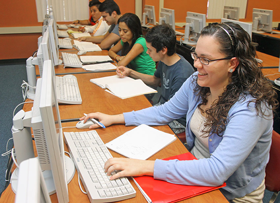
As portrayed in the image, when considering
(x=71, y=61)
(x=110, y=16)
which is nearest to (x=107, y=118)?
(x=71, y=61)

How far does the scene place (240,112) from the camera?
36.0 inches

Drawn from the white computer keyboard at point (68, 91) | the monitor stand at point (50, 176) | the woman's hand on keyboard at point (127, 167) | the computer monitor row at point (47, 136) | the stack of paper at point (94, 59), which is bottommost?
the monitor stand at point (50, 176)

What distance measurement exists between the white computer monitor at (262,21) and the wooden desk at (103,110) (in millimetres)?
3556

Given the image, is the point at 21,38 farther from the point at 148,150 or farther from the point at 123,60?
the point at 148,150

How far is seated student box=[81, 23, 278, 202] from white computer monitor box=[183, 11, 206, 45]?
2853 mm

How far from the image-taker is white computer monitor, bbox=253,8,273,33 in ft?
14.4

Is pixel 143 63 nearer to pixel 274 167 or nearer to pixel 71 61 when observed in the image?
pixel 71 61

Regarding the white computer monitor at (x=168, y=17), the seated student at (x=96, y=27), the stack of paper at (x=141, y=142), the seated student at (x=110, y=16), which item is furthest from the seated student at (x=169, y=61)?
the white computer monitor at (x=168, y=17)

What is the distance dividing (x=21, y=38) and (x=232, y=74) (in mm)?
5145

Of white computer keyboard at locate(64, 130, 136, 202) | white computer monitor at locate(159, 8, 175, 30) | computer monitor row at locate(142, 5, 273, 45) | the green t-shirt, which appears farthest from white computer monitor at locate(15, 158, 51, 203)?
white computer monitor at locate(159, 8, 175, 30)

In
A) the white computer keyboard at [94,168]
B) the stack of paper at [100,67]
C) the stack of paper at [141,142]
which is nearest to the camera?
the white computer keyboard at [94,168]

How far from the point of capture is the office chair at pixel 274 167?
112cm

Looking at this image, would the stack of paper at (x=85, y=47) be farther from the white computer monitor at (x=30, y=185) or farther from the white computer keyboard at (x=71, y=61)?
the white computer monitor at (x=30, y=185)

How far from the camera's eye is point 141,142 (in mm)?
1151
